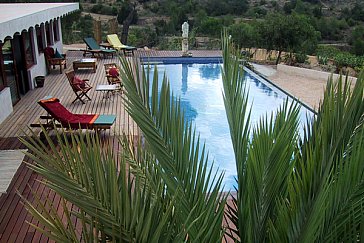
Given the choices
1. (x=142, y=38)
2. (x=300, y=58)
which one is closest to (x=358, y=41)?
(x=300, y=58)

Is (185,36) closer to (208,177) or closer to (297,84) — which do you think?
(297,84)

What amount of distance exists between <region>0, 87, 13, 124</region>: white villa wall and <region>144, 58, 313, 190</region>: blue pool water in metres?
3.68

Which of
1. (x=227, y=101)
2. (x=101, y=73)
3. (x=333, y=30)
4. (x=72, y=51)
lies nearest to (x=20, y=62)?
(x=101, y=73)

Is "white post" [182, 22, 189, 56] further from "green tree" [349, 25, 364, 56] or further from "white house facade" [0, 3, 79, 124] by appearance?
"green tree" [349, 25, 364, 56]

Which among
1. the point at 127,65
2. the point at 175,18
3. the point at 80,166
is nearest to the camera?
the point at 80,166

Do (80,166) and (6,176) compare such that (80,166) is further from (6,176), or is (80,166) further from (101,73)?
(101,73)

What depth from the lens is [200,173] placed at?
198 centimetres

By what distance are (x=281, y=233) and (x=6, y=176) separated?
4552 millimetres

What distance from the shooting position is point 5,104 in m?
8.62

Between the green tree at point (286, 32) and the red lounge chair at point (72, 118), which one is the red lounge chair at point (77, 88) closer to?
the red lounge chair at point (72, 118)

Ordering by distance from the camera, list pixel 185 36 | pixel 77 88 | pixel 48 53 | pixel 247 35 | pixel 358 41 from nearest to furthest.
A: pixel 77 88
pixel 48 53
pixel 185 36
pixel 247 35
pixel 358 41

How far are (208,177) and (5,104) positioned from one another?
7843 millimetres

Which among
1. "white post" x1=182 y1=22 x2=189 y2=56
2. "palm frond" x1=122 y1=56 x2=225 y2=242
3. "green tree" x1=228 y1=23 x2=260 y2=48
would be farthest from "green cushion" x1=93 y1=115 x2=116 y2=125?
"green tree" x1=228 y1=23 x2=260 y2=48

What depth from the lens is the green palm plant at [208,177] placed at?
4.43 ft
